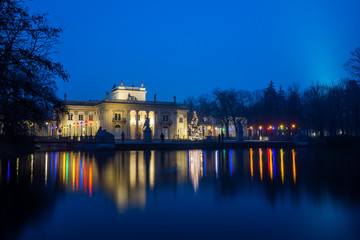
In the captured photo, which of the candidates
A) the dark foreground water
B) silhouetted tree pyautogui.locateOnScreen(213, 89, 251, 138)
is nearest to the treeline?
silhouetted tree pyautogui.locateOnScreen(213, 89, 251, 138)

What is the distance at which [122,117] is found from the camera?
230 ft

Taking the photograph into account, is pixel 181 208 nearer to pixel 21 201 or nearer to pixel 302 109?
pixel 21 201

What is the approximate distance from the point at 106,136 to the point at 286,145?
26490mm

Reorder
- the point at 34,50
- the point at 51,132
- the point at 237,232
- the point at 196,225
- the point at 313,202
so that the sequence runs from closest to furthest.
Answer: the point at 237,232
the point at 196,225
the point at 313,202
the point at 34,50
the point at 51,132

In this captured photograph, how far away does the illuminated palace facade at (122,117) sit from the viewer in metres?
69.2

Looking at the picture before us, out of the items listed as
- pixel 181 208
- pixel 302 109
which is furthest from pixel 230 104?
pixel 181 208

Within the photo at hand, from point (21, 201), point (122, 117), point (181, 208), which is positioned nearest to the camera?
point (181, 208)

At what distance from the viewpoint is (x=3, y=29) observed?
974 centimetres

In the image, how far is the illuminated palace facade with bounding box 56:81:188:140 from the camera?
6919 centimetres

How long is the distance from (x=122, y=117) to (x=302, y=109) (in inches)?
1582

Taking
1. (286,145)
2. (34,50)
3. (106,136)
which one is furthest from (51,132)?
(34,50)

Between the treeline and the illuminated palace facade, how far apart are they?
11.6 meters

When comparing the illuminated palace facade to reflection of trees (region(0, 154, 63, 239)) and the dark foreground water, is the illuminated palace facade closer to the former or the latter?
reflection of trees (region(0, 154, 63, 239))

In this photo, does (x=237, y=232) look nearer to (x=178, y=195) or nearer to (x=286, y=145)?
(x=178, y=195)
